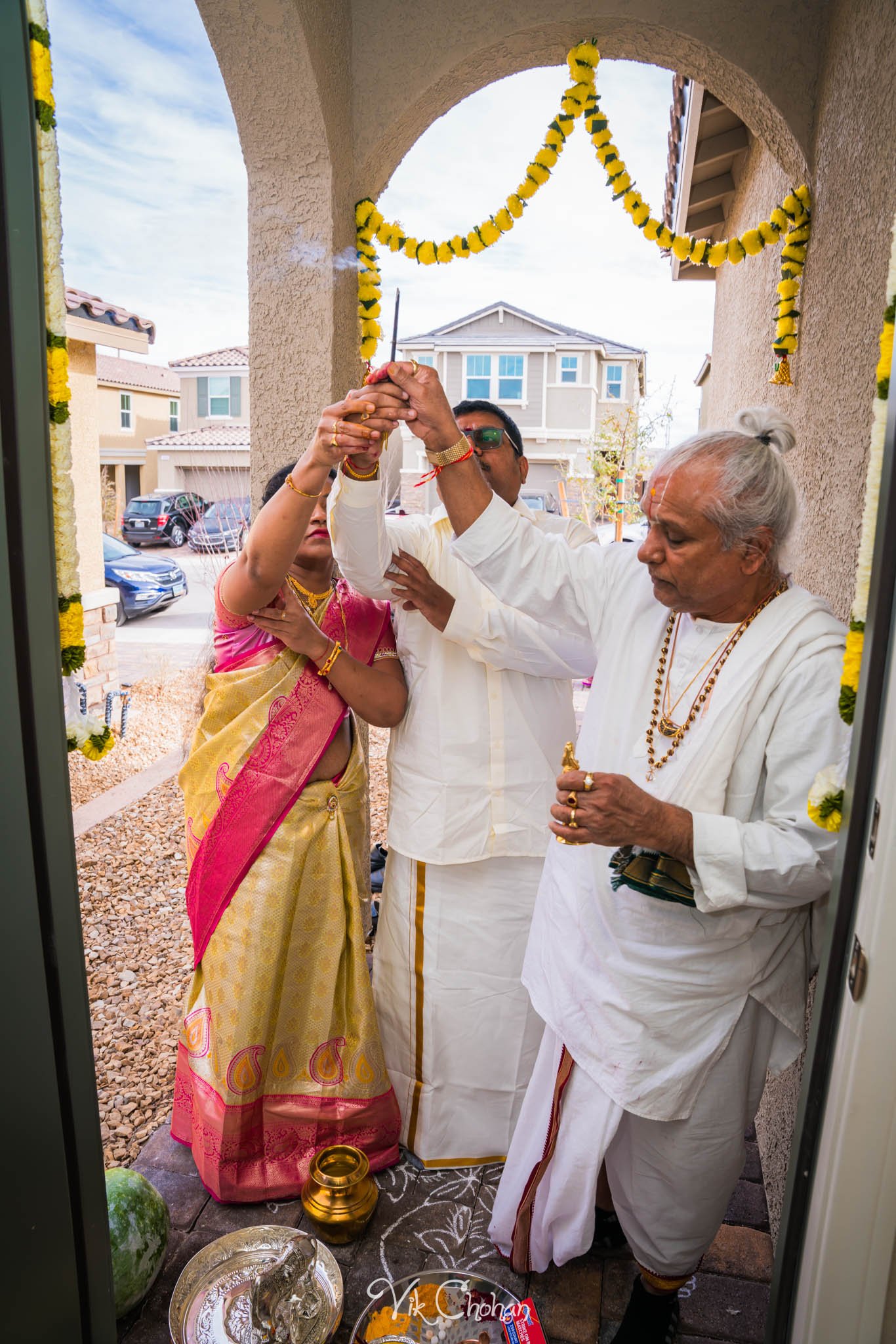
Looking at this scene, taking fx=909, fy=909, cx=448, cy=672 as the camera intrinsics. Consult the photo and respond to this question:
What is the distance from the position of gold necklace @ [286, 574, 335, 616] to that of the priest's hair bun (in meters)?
1.18

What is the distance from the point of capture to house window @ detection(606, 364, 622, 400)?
25922 mm

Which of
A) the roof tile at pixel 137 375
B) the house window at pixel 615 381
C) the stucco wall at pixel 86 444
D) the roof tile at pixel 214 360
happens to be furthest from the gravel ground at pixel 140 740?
the house window at pixel 615 381

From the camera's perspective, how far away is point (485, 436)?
2342 mm

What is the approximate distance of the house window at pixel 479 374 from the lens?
24.6 metres

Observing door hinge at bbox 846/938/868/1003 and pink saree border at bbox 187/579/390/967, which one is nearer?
door hinge at bbox 846/938/868/1003

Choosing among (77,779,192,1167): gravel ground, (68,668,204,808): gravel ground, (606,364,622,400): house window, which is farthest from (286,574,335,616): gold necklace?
(606,364,622,400): house window

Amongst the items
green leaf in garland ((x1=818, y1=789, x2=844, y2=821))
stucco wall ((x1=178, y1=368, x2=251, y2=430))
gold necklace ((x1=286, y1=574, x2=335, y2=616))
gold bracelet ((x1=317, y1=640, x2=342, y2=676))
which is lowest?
gold bracelet ((x1=317, y1=640, x2=342, y2=676))

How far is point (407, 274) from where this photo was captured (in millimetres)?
3328

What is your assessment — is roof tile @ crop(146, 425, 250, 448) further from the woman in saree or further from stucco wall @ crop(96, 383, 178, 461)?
the woman in saree

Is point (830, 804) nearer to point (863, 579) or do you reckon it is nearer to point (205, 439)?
point (863, 579)

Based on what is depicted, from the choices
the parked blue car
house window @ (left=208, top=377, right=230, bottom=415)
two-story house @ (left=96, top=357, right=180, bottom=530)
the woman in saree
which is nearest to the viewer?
the woman in saree

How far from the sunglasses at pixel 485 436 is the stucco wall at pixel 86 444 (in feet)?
21.5

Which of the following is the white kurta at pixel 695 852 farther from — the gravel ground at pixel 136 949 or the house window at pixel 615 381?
Result: the house window at pixel 615 381

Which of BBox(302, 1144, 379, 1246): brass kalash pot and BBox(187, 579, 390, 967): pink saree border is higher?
BBox(187, 579, 390, 967): pink saree border
